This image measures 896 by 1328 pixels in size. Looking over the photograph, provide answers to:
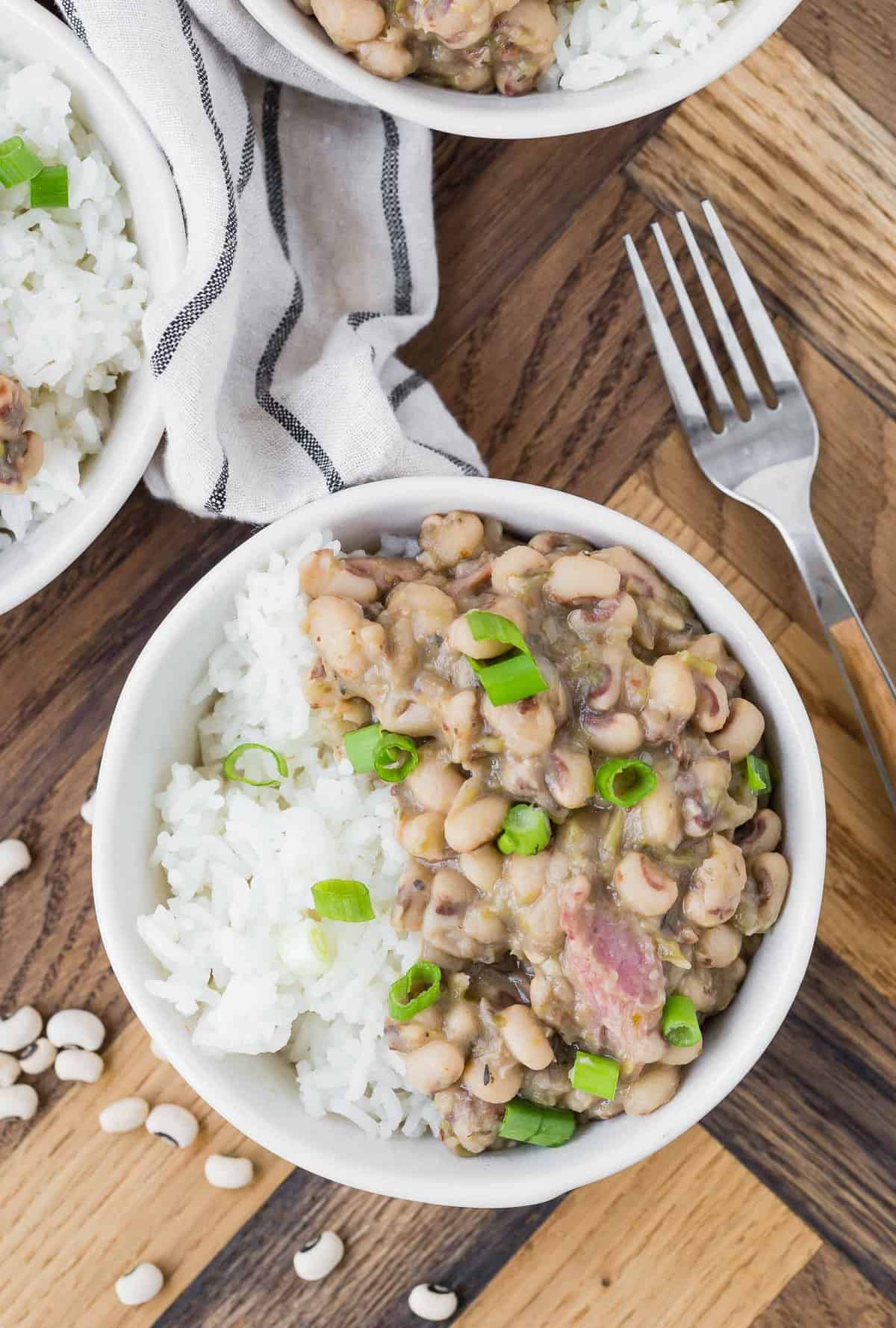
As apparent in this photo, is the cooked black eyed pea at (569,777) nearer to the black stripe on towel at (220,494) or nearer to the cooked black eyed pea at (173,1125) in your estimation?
the black stripe on towel at (220,494)

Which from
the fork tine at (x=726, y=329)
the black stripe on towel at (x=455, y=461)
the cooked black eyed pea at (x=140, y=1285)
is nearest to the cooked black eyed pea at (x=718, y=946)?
→ the black stripe on towel at (x=455, y=461)

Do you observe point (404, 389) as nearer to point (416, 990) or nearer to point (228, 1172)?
point (416, 990)

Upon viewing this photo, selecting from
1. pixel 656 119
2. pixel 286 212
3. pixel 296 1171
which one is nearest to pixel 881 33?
pixel 656 119

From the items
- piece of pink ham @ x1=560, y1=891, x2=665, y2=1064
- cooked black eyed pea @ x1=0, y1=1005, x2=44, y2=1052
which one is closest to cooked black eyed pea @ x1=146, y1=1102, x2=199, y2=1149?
cooked black eyed pea @ x1=0, y1=1005, x2=44, y2=1052

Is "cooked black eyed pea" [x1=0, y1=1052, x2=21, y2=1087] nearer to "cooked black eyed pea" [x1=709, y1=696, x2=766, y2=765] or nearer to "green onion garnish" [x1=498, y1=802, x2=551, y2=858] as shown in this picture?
→ "green onion garnish" [x1=498, y1=802, x2=551, y2=858]

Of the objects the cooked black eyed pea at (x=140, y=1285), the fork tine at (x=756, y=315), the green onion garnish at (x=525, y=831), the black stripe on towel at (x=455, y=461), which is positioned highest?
the fork tine at (x=756, y=315)

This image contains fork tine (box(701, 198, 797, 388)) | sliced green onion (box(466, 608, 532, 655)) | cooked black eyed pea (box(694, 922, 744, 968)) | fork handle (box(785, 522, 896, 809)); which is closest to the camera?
sliced green onion (box(466, 608, 532, 655))

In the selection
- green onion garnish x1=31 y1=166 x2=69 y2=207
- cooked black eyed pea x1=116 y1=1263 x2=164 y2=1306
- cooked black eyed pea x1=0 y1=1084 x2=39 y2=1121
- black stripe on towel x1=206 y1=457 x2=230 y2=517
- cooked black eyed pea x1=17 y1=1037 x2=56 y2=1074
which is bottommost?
cooked black eyed pea x1=116 y1=1263 x2=164 y2=1306
